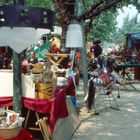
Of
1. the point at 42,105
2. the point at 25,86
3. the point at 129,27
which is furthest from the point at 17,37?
the point at 129,27

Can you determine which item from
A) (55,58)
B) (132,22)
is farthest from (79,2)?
(132,22)

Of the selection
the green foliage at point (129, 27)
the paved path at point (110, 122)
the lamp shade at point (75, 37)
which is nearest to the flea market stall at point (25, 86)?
the paved path at point (110, 122)

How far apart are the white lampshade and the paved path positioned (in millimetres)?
2537

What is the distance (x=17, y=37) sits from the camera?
5.65 metres

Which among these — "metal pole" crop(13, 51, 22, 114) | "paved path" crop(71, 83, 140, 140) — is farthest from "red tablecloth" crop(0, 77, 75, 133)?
"paved path" crop(71, 83, 140, 140)

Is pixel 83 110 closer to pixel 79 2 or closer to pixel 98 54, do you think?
pixel 79 2

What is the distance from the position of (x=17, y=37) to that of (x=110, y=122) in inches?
160

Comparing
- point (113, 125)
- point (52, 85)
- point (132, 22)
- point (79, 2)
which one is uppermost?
point (132, 22)

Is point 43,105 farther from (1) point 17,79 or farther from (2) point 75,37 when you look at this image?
(2) point 75,37

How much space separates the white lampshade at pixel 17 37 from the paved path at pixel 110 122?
254 centimetres

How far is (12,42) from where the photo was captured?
18.5 feet

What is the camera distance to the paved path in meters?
7.78

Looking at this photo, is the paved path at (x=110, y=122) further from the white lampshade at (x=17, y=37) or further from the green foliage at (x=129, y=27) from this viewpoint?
the green foliage at (x=129, y=27)

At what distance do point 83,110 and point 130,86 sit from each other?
5.80m
